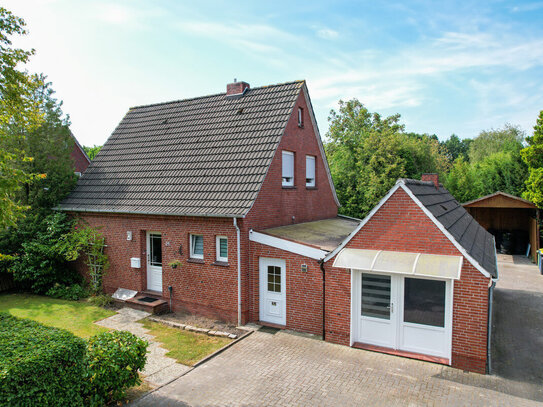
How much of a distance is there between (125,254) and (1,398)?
27.3 feet

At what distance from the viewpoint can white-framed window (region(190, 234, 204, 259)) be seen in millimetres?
11797

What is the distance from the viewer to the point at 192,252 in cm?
1194

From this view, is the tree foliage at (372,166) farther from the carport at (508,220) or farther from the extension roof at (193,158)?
the extension roof at (193,158)

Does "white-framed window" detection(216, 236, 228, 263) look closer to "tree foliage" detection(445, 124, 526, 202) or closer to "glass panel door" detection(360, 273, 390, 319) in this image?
"glass panel door" detection(360, 273, 390, 319)

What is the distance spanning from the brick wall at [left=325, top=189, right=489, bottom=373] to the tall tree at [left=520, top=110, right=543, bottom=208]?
1554 centimetres

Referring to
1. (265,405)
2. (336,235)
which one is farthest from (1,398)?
(336,235)

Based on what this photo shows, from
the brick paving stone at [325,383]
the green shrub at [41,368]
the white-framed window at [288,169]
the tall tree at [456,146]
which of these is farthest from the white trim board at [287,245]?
the tall tree at [456,146]

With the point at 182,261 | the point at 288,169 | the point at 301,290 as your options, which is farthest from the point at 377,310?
the point at 288,169

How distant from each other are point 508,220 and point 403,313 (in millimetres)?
19750

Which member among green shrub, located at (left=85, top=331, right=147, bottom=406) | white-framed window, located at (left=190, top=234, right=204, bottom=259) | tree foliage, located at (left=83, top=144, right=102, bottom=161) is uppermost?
tree foliage, located at (left=83, top=144, right=102, bottom=161)

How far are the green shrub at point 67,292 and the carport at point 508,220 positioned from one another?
826 inches

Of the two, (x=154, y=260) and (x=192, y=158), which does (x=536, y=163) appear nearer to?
(x=192, y=158)

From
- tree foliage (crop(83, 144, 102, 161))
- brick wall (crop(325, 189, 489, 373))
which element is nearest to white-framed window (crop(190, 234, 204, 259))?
brick wall (crop(325, 189, 489, 373))

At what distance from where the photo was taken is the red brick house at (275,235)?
848 centimetres
